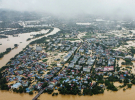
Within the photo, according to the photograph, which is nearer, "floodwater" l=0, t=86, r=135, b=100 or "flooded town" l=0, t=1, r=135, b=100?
"floodwater" l=0, t=86, r=135, b=100

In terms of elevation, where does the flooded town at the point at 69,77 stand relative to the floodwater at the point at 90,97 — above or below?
above

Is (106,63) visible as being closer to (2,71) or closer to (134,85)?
(134,85)

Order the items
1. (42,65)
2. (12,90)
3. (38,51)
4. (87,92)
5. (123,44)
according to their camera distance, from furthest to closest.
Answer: (123,44)
(38,51)
(42,65)
(12,90)
(87,92)

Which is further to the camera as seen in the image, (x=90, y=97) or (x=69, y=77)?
(x=69, y=77)

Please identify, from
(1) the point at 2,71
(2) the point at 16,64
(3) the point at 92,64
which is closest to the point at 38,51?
(2) the point at 16,64

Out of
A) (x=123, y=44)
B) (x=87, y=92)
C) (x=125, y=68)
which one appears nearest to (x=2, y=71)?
(x=87, y=92)

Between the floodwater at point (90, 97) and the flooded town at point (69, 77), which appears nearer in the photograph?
the floodwater at point (90, 97)

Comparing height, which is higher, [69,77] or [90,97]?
[69,77]

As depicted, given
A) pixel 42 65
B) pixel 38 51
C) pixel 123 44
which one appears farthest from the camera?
pixel 123 44

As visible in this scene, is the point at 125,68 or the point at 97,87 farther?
the point at 125,68

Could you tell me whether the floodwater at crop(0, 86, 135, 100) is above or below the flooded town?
below

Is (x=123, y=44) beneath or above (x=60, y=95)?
above
